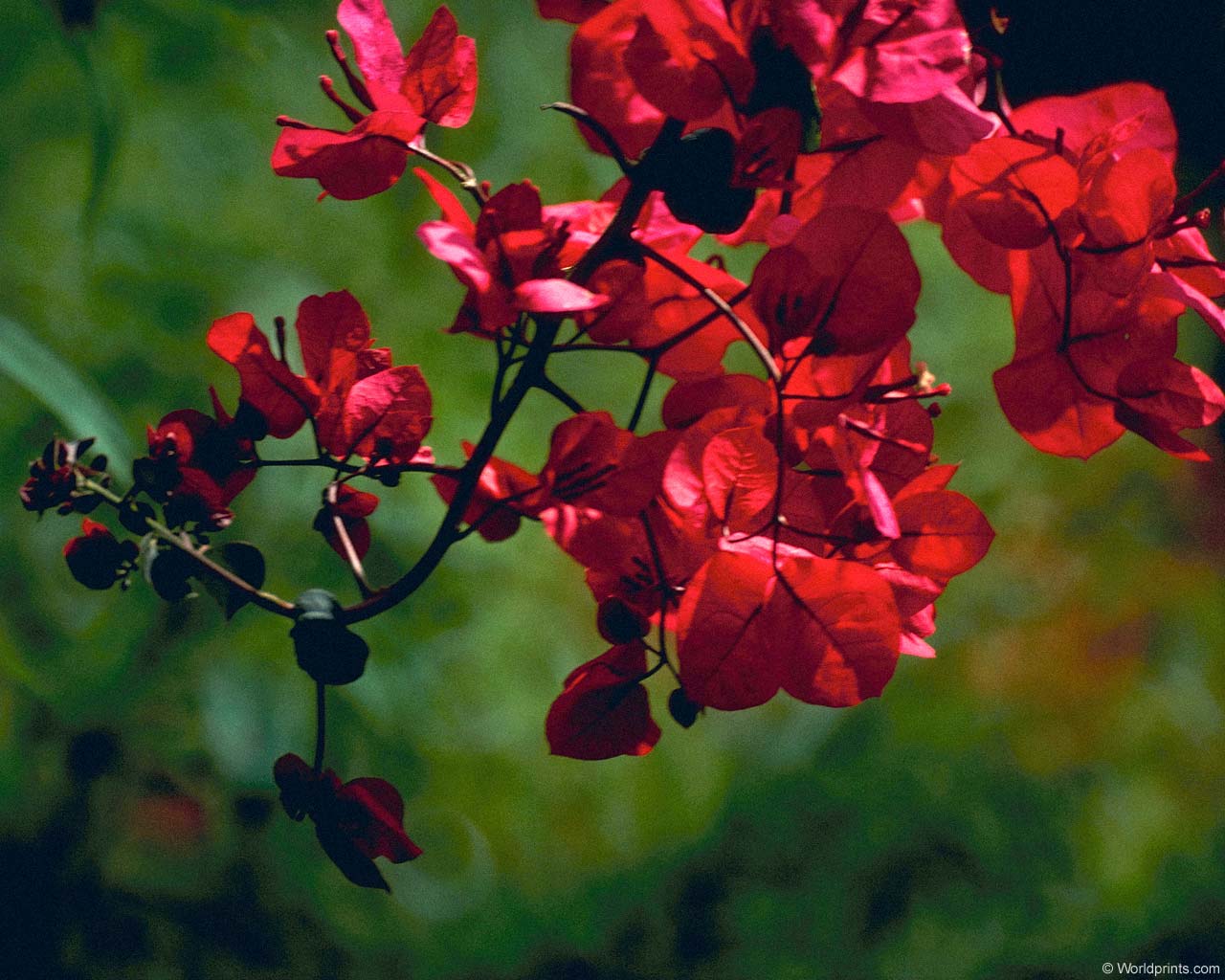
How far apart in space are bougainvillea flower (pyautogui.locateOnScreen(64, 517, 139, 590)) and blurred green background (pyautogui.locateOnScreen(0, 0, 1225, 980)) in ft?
1.72

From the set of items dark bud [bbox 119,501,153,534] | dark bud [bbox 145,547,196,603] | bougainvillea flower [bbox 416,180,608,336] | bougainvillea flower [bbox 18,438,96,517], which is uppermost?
bougainvillea flower [bbox 416,180,608,336]

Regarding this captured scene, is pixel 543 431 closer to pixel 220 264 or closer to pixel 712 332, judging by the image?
pixel 220 264

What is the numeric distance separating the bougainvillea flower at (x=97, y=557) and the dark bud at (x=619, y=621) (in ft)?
0.46

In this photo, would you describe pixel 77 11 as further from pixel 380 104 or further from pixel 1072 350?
pixel 1072 350

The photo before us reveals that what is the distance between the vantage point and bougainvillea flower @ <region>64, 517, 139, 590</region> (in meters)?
0.31

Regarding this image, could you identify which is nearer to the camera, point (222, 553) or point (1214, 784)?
point (222, 553)

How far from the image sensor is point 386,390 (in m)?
0.30

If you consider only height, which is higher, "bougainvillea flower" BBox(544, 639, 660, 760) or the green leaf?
"bougainvillea flower" BBox(544, 639, 660, 760)

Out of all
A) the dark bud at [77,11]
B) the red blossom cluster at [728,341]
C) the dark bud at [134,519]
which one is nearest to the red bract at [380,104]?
the red blossom cluster at [728,341]

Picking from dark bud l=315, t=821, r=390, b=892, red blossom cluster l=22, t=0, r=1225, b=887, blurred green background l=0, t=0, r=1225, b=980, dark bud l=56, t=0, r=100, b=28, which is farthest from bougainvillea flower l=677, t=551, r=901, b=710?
dark bud l=56, t=0, r=100, b=28

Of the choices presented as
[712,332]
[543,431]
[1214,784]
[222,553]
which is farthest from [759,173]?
[1214,784]

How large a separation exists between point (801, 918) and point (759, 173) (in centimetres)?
81

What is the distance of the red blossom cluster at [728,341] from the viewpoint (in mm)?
256

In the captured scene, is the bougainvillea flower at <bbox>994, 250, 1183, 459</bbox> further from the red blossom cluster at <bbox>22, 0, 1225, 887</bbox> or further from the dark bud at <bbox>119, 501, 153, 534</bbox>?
the dark bud at <bbox>119, 501, 153, 534</bbox>
